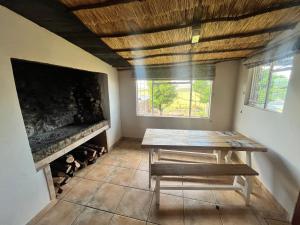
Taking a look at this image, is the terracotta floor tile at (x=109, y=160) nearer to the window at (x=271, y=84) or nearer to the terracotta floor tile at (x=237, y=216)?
the terracotta floor tile at (x=237, y=216)

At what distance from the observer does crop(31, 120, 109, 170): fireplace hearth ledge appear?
1640mm

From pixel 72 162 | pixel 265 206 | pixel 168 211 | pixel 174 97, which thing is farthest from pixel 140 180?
pixel 174 97

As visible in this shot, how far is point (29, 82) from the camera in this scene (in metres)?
2.14

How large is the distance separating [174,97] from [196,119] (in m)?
0.76

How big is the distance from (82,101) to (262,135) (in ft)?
11.2

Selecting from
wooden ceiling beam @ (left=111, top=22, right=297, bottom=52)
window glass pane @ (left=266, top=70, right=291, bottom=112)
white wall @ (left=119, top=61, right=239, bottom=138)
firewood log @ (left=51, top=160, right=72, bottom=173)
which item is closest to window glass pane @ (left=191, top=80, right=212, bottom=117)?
white wall @ (left=119, top=61, right=239, bottom=138)

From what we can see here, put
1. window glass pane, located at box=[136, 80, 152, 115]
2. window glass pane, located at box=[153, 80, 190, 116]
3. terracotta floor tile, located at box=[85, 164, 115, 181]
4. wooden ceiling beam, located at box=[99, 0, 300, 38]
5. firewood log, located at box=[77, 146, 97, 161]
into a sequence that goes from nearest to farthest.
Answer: wooden ceiling beam, located at box=[99, 0, 300, 38] < terracotta floor tile, located at box=[85, 164, 115, 181] < firewood log, located at box=[77, 146, 97, 161] < window glass pane, located at box=[153, 80, 190, 116] < window glass pane, located at box=[136, 80, 152, 115]

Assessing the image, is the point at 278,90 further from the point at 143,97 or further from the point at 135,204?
the point at 143,97

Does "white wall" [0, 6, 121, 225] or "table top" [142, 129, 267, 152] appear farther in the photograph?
"table top" [142, 129, 267, 152]

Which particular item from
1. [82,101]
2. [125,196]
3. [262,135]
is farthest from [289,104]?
[82,101]

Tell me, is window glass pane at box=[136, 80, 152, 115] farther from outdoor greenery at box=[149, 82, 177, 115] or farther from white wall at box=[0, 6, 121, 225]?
white wall at box=[0, 6, 121, 225]

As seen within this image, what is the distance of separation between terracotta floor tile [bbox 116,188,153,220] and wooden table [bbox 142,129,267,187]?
456 mm

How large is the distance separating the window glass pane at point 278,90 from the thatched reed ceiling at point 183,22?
1.70 ft

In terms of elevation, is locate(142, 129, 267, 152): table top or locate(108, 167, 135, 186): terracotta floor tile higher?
locate(142, 129, 267, 152): table top
